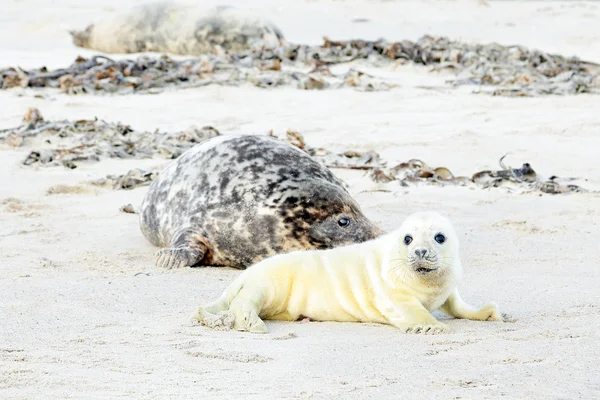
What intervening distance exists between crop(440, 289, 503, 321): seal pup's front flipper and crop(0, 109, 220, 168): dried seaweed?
3916 millimetres

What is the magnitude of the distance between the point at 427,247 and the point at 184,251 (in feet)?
5.53

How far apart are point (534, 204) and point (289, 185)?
1590mm

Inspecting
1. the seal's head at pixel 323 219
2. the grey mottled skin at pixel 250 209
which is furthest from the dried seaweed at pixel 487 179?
the seal's head at pixel 323 219

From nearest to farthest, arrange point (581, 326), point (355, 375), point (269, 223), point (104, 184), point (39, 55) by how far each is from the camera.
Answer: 1. point (355, 375)
2. point (581, 326)
3. point (269, 223)
4. point (104, 184)
5. point (39, 55)

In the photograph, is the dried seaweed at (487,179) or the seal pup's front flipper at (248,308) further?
the dried seaweed at (487,179)

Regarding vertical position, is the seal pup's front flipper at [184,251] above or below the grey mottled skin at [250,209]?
below

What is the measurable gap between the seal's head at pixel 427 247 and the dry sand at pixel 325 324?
0.21m

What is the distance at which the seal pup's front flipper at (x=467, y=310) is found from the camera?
142 inches

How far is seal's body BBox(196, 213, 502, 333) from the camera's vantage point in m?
3.46

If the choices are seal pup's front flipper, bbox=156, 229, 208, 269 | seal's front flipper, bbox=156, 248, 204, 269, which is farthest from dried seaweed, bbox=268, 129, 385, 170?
seal's front flipper, bbox=156, 248, 204, 269

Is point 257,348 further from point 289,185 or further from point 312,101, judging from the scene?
point 312,101

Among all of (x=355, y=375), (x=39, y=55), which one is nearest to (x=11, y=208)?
(x=355, y=375)

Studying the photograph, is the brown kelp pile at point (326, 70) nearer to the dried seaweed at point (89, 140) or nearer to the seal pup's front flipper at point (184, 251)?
the dried seaweed at point (89, 140)

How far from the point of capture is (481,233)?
534 cm
